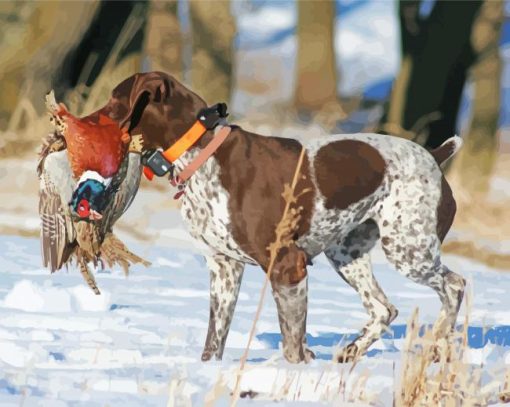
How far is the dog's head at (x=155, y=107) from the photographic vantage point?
5.80 metres

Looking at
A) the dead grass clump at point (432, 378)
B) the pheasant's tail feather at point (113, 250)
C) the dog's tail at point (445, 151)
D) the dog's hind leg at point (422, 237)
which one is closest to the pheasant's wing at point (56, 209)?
the pheasant's tail feather at point (113, 250)

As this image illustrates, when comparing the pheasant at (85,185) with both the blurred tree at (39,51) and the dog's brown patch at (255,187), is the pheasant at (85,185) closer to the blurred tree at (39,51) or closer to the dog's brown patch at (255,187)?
the dog's brown patch at (255,187)

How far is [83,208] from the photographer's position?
5719 mm

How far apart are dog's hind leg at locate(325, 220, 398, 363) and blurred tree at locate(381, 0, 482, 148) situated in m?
6.69

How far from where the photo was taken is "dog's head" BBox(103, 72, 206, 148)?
5.80 meters

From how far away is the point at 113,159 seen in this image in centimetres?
571

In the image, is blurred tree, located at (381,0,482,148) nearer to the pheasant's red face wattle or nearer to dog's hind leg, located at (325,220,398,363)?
dog's hind leg, located at (325,220,398,363)

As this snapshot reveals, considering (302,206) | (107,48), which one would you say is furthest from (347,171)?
(107,48)

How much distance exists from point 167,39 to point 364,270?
30.6 feet

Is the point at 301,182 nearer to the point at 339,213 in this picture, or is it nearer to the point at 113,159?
the point at 339,213

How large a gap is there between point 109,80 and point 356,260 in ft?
24.4

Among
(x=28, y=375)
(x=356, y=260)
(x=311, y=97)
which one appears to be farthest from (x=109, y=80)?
(x=28, y=375)

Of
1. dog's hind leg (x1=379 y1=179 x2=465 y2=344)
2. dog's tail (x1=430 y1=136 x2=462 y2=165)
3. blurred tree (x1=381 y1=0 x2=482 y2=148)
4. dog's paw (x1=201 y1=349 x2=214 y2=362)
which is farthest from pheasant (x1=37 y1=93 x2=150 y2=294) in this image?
blurred tree (x1=381 y1=0 x2=482 y2=148)

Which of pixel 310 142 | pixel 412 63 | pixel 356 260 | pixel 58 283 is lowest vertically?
pixel 58 283
